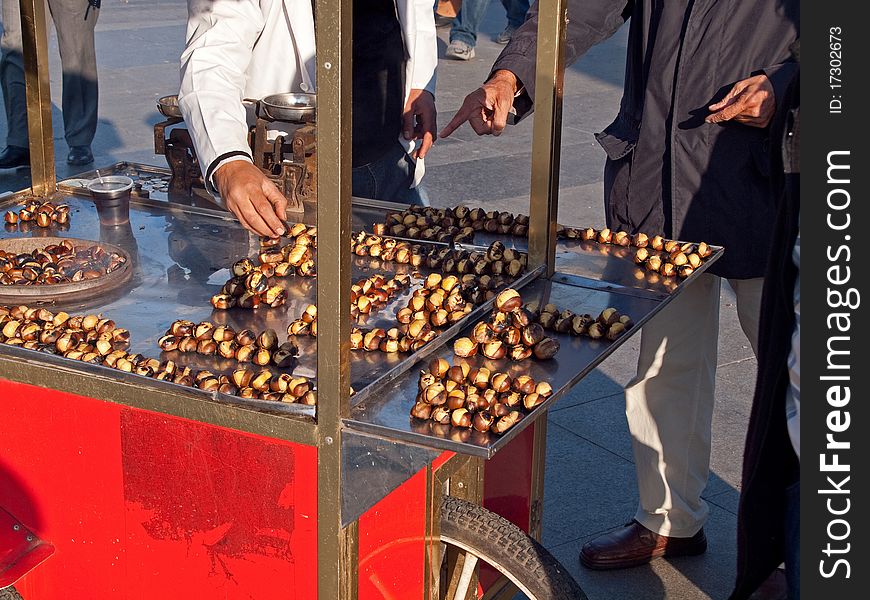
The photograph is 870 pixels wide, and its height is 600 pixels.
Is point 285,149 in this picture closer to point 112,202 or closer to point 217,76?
point 217,76

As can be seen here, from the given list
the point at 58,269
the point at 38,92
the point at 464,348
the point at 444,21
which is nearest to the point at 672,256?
the point at 464,348

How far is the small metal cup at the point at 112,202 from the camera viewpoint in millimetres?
3100

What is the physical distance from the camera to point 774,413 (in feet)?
5.53

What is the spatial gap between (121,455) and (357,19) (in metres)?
1.80

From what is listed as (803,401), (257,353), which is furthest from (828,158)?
(257,353)

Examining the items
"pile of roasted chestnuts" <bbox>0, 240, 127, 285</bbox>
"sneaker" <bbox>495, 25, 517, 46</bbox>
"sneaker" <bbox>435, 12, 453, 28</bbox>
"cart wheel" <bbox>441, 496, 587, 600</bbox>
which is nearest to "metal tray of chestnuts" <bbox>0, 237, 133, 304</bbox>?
"pile of roasted chestnuts" <bbox>0, 240, 127, 285</bbox>

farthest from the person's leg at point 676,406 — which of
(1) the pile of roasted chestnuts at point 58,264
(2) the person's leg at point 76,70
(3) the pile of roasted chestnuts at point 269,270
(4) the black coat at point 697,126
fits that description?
(2) the person's leg at point 76,70

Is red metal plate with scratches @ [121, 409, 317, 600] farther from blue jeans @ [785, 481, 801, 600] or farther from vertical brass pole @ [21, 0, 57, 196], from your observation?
vertical brass pole @ [21, 0, 57, 196]

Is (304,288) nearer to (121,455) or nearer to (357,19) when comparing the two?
(121,455)

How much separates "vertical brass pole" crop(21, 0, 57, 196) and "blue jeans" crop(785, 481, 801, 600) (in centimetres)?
232

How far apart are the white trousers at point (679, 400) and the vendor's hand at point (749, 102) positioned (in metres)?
0.47

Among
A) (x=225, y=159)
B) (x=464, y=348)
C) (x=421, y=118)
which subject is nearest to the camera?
(x=464, y=348)

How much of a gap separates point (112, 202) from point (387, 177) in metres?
0.95

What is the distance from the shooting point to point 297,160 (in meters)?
3.09
